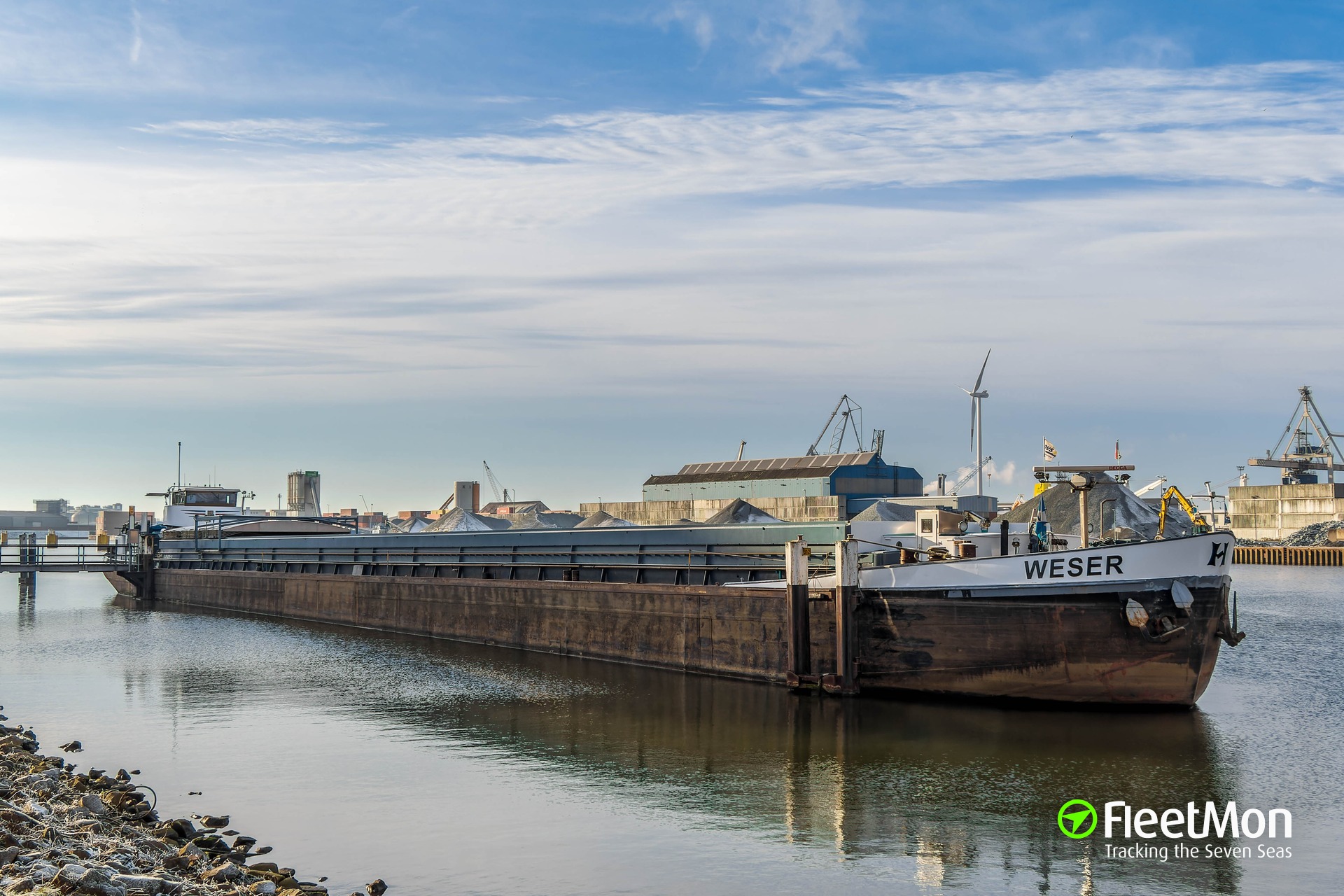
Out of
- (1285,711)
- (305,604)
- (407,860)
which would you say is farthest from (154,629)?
(1285,711)

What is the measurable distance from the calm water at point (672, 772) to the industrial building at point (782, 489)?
47.1 metres

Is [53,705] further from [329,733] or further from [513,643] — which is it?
[513,643]

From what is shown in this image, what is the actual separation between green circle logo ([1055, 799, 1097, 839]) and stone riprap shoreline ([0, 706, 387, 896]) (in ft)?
27.8

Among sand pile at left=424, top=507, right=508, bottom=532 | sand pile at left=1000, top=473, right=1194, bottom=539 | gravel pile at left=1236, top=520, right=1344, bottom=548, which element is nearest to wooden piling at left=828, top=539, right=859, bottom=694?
sand pile at left=424, top=507, right=508, bottom=532

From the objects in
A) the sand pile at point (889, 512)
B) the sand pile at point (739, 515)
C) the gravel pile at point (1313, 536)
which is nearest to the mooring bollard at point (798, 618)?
the sand pile at point (739, 515)

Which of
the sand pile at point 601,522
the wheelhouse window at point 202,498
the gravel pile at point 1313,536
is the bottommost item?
the gravel pile at point 1313,536

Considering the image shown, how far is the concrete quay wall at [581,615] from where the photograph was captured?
84.2 ft

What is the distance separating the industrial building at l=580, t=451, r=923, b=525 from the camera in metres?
77.5

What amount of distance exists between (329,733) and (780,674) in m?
9.50

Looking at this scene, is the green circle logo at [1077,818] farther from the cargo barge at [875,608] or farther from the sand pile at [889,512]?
the sand pile at [889,512]

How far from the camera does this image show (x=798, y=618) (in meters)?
24.4

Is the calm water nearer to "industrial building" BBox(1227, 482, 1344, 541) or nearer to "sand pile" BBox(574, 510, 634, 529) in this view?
"sand pile" BBox(574, 510, 634, 529)

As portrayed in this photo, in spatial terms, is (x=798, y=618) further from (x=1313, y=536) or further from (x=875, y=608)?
(x=1313, y=536)

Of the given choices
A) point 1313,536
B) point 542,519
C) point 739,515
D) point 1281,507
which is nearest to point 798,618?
point 739,515
